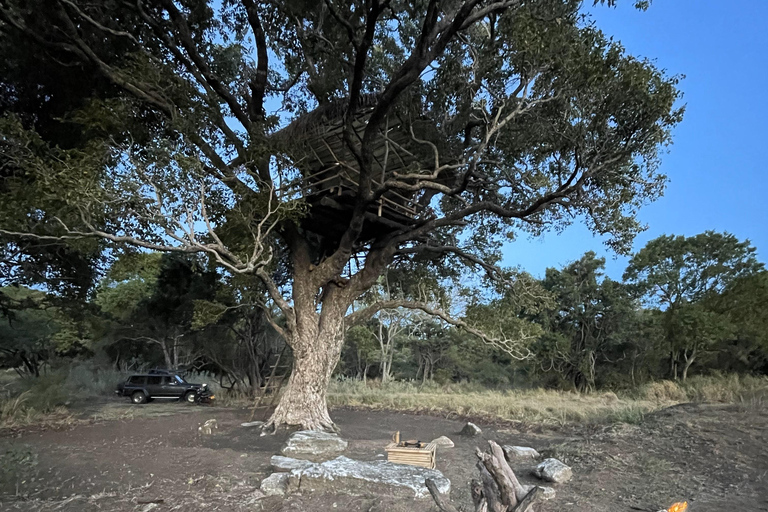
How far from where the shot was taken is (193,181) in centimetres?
783

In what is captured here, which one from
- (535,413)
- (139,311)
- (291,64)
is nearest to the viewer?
(291,64)

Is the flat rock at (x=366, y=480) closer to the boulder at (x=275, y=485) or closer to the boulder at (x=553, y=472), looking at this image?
the boulder at (x=275, y=485)

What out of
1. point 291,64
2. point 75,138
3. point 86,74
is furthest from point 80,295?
point 291,64

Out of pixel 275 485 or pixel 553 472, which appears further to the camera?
pixel 553 472

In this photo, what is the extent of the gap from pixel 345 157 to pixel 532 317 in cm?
1957

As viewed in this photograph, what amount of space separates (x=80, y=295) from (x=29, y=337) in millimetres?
14488

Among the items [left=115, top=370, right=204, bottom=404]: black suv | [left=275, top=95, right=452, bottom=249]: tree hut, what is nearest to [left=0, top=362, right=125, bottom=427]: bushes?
[left=115, top=370, right=204, bottom=404]: black suv

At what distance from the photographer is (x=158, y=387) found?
17.5 metres

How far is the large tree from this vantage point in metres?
7.51

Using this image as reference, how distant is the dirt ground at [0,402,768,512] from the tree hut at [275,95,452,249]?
507 cm

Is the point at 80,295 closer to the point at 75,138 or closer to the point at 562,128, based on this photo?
the point at 75,138

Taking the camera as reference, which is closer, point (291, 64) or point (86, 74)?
point (86, 74)

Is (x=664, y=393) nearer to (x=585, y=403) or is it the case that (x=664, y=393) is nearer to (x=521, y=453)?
(x=585, y=403)

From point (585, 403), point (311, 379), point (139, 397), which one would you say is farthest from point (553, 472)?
point (139, 397)
